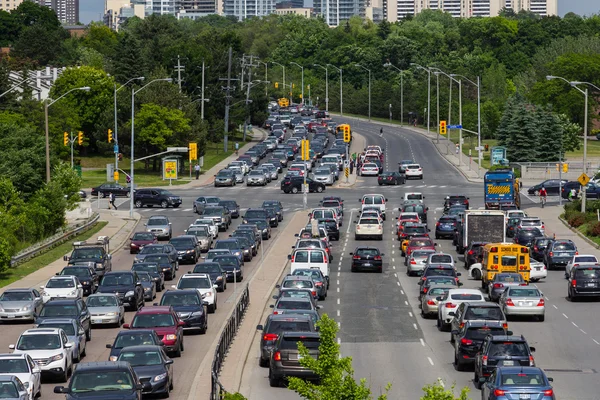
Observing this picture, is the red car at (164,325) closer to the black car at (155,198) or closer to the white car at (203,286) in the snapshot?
the white car at (203,286)

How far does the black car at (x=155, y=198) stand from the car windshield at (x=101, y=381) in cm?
5884

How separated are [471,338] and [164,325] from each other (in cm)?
801

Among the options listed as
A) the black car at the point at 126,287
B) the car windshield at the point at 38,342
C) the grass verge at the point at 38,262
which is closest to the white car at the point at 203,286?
the black car at the point at 126,287

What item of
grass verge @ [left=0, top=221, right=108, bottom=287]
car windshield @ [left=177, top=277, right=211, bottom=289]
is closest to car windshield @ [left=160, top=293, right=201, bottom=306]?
car windshield @ [left=177, top=277, right=211, bottom=289]

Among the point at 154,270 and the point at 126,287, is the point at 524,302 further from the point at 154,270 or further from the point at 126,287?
the point at 154,270

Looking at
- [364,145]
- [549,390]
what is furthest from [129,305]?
[364,145]

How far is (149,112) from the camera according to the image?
352ft

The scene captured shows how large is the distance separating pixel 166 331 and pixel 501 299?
12.6 metres

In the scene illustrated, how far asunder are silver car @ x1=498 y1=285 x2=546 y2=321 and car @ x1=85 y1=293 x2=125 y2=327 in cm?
1199

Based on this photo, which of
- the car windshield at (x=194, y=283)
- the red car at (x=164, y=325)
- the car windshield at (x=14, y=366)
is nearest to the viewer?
the car windshield at (x=14, y=366)

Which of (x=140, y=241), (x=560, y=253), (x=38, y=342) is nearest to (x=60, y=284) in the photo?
(x=38, y=342)

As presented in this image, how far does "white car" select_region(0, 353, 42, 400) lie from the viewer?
85.4ft

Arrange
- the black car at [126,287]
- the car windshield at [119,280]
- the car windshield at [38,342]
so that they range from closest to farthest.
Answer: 1. the car windshield at [38,342]
2. the black car at [126,287]
3. the car windshield at [119,280]

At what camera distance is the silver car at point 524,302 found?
3847cm
